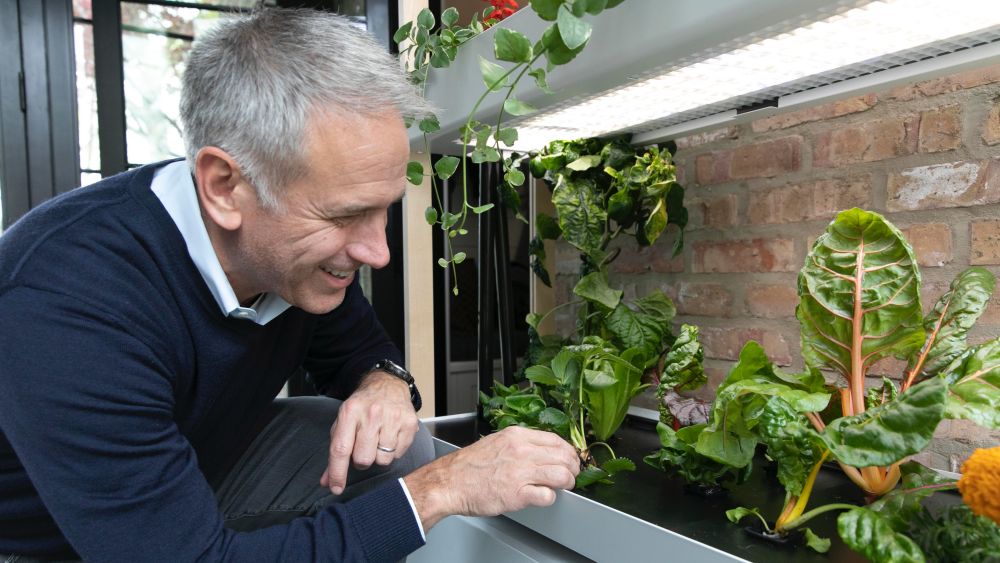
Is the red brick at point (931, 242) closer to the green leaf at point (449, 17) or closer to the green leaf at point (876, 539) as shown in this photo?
the green leaf at point (876, 539)

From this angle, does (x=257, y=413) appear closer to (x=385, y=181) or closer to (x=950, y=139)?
(x=385, y=181)

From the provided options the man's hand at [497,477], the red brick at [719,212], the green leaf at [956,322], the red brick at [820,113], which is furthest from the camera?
the red brick at [719,212]

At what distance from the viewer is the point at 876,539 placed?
57cm

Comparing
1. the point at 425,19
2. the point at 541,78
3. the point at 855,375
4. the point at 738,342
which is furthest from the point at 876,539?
the point at 425,19

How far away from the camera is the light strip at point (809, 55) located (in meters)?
0.67

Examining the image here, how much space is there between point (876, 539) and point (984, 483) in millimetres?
97

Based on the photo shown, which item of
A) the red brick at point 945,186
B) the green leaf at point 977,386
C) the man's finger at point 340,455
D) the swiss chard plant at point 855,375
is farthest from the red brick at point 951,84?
the man's finger at point 340,455

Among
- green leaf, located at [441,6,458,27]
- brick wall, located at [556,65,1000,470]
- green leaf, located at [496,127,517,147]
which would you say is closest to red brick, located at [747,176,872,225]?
brick wall, located at [556,65,1000,470]

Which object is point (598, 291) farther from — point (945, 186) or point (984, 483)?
point (984, 483)

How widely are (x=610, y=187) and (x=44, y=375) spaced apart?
35.5 inches

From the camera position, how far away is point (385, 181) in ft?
2.73

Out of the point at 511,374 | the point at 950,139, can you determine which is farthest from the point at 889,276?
the point at 511,374

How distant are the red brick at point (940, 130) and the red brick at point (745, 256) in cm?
27

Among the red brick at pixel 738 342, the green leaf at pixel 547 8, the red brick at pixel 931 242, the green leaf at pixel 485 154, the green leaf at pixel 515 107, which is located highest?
the green leaf at pixel 547 8
